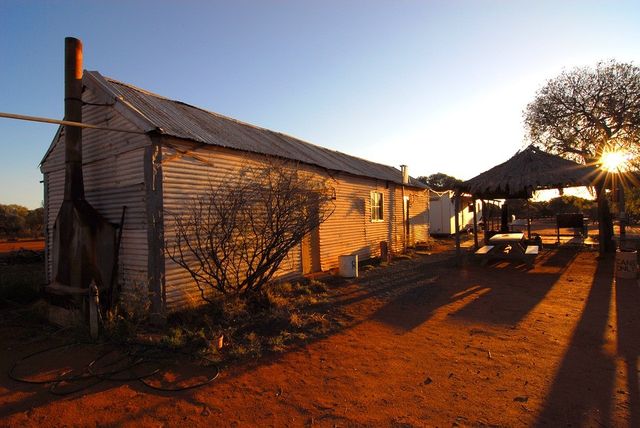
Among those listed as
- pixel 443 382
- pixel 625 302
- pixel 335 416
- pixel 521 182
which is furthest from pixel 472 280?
pixel 335 416

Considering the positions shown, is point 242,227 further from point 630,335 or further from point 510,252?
point 510,252

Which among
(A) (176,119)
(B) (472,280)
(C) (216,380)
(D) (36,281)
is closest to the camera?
(C) (216,380)

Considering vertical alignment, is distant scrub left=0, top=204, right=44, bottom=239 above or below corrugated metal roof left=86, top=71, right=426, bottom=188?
below

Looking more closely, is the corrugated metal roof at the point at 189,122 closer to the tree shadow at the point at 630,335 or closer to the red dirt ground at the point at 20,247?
the tree shadow at the point at 630,335

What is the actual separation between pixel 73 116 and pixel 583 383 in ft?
28.8

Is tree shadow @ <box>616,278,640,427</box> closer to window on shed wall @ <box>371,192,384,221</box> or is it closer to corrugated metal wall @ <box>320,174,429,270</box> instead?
corrugated metal wall @ <box>320,174,429,270</box>

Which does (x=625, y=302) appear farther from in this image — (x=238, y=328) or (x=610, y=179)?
(x=610, y=179)

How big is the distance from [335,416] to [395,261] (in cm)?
1107

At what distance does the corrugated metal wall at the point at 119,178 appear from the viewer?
22.4 ft

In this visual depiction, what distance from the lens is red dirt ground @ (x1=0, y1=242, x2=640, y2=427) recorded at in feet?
11.3

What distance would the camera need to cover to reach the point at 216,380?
4.25 meters

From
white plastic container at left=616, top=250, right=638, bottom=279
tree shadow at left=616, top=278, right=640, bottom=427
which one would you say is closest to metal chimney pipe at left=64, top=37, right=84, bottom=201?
tree shadow at left=616, top=278, right=640, bottom=427

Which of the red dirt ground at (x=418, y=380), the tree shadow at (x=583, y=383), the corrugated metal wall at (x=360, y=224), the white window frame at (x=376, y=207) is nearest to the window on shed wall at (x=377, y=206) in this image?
the white window frame at (x=376, y=207)

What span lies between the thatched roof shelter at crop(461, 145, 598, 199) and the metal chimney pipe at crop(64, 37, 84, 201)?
11.6m
